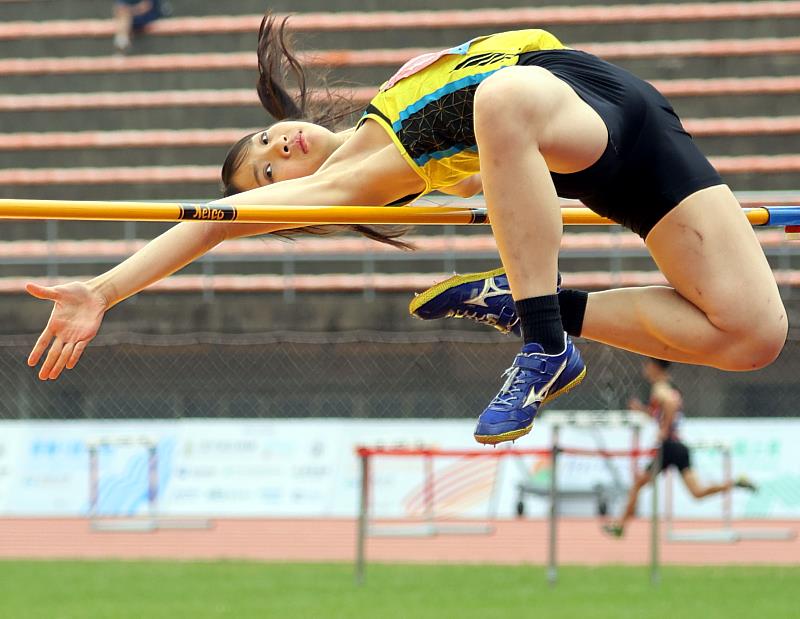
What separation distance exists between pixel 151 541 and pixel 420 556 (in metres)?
1.94

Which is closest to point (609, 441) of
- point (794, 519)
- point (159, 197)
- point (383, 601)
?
point (794, 519)

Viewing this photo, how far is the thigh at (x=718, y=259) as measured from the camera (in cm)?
284

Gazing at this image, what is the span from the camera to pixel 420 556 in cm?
920

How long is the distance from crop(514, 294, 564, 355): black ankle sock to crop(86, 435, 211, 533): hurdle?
7.27 m

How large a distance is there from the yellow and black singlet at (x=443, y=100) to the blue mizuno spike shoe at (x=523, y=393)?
19.9 inches

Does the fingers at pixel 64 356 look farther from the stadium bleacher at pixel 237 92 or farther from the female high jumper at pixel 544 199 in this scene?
the stadium bleacher at pixel 237 92

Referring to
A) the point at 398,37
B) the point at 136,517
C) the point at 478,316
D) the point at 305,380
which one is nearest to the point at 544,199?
the point at 478,316

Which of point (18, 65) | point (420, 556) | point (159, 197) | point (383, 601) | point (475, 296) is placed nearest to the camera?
point (475, 296)

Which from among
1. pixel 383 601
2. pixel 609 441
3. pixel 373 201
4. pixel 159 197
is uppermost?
pixel 159 197

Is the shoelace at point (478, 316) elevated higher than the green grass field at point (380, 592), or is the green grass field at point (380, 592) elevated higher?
the shoelace at point (478, 316)

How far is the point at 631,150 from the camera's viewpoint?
2.78 m

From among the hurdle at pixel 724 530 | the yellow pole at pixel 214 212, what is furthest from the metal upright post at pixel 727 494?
the yellow pole at pixel 214 212

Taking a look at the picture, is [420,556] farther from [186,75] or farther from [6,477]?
[186,75]

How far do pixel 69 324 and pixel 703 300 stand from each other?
52.4 inches
